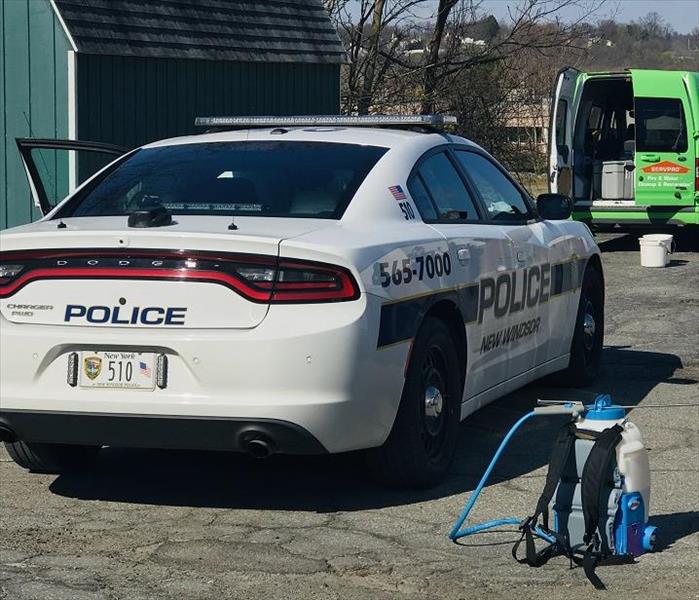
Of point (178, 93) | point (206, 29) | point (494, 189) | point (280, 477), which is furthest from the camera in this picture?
point (206, 29)

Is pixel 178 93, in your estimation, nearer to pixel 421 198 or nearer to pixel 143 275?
pixel 421 198

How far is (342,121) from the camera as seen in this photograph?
7.36m

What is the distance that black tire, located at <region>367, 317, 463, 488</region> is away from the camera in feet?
19.4

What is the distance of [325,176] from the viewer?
6312 mm

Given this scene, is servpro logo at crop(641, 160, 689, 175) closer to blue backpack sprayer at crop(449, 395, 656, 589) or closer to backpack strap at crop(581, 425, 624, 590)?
blue backpack sprayer at crop(449, 395, 656, 589)

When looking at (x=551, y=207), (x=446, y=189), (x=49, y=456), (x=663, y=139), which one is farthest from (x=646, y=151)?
(x=49, y=456)

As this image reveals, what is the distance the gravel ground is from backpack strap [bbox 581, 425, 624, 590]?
0.08m

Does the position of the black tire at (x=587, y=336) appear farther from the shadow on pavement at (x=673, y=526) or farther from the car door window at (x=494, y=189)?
the shadow on pavement at (x=673, y=526)

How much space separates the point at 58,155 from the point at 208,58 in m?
2.70

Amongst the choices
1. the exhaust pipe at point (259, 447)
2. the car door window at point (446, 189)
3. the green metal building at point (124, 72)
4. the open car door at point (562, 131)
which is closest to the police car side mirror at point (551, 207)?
the car door window at point (446, 189)

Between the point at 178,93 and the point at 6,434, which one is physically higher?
the point at 178,93

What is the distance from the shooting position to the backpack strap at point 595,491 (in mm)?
4996

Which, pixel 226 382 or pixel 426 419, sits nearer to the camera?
pixel 226 382

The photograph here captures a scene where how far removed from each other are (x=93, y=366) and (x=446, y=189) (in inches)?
82.6
